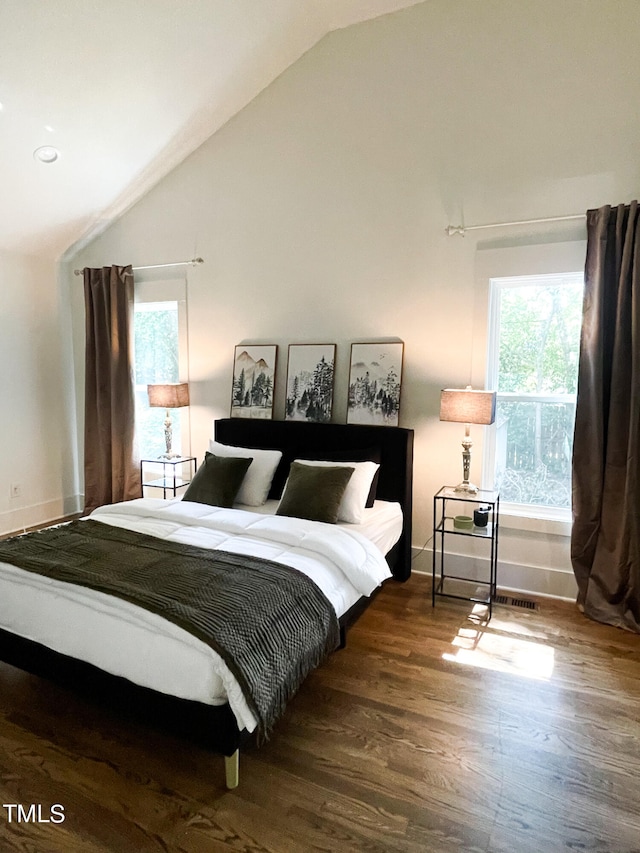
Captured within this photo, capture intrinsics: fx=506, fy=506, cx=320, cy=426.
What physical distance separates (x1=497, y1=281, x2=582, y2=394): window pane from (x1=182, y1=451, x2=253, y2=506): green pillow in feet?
6.24

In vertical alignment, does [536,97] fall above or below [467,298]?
above

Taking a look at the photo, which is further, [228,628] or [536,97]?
[536,97]

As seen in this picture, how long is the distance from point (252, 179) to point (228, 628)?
3.56 metres

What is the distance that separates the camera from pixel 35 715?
219cm

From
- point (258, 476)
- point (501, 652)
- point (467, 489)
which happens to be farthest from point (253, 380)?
point (501, 652)

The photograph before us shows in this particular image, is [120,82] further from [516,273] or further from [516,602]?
[516,602]

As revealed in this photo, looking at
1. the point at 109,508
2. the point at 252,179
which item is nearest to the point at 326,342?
the point at 252,179

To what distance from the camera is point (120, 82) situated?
3.38 metres

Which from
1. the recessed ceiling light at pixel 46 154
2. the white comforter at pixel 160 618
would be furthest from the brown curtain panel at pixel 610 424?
the recessed ceiling light at pixel 46 154

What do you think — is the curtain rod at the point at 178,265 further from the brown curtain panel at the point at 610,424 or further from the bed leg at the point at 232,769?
the bed leg at the point at 232,769

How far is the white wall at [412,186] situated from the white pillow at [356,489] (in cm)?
54

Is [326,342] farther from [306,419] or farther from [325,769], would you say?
[325,769]

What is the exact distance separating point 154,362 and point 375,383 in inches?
90.0

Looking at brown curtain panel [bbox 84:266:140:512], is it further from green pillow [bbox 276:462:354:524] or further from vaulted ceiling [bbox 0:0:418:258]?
green pillow [bbox 276:462:354:524]
